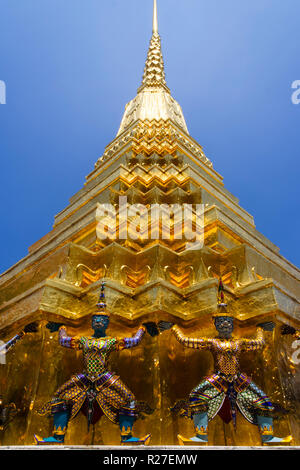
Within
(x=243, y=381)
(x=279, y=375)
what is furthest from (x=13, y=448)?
(x=279, y=375)

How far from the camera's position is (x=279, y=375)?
5.67 metres

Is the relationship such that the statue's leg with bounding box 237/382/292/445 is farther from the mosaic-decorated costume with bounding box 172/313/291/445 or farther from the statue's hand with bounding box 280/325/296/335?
the statue's hand with bounding box 280/325/296/335

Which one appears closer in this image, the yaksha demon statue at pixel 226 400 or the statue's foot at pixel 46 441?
the statue's foot at pixel 46 441

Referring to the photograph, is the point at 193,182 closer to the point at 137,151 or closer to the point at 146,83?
the point at 137,151

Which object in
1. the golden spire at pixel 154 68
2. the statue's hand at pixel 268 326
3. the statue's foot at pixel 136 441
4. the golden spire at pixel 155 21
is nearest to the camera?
the statue's foot at pixel 136 441

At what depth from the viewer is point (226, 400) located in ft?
16.6

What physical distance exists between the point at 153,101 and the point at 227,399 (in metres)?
17.8

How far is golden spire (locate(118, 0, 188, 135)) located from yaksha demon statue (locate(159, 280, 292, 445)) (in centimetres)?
1391

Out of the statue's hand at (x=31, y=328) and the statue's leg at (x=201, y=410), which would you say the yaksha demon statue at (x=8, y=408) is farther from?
the statue's leg at (x=201, y=410)

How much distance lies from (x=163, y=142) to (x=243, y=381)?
10.6 meters

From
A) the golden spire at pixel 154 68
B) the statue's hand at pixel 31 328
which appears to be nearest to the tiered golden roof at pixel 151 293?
the statue's hand at pixel 31 328

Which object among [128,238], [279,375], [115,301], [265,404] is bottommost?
[265,404]

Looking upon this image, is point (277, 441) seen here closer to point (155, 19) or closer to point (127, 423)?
point (127, 423)

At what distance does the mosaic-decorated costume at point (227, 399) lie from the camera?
486 cm
